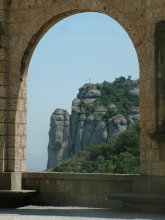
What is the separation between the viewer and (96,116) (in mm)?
88125

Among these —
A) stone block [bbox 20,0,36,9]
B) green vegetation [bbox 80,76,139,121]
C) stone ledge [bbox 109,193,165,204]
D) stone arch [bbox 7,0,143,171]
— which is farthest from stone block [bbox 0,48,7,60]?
green vegetation [bbox 80,76,139,121]

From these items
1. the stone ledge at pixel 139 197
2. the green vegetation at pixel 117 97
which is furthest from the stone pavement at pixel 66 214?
the green vegetation at pixel 117 97

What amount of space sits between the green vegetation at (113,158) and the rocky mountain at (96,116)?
12138mm

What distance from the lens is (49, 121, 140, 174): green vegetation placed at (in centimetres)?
5209

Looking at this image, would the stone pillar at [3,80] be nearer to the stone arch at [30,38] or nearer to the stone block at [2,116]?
the stone block at [2,116]

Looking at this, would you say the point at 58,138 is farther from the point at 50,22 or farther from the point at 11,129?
the point at 50,22

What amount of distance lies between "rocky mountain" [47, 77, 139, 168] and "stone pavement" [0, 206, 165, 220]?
70.7 metres

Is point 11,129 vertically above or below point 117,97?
below

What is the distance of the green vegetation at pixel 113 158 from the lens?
52.1 m

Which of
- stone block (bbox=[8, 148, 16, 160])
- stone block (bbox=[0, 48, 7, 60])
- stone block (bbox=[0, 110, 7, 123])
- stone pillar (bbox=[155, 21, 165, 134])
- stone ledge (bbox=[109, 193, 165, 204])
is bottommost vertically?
stone ledge (bbox=[109, 193, 165, 204])

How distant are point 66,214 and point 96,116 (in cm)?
7808

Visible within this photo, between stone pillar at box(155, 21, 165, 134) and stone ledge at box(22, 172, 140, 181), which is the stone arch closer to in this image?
stone ledge at box(22, 172, 140, 181)

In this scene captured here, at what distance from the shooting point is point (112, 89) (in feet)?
296

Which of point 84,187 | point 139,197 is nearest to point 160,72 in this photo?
point 139,197
